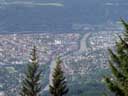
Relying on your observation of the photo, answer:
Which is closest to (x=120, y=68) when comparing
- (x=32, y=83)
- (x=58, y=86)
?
(x=58, y=86)

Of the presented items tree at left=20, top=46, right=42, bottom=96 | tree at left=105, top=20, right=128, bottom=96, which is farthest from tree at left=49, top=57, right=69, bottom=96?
tree at left=105, top=20, right=128, bottom=96

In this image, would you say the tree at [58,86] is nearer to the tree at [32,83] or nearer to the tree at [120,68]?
the tree at [32,83]

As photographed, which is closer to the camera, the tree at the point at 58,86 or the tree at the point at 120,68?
the tree at the point at 120,68

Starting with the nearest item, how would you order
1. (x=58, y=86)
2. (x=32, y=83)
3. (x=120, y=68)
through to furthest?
(x=120, y=68)
(x=58, y=86)
(x=32, y=83)

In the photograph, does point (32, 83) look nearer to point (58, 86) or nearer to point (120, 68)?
point (58, 86)

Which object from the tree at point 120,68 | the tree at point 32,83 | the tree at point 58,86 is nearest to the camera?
the tree at point 120,68

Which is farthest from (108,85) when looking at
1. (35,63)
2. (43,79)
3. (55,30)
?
(55,30)

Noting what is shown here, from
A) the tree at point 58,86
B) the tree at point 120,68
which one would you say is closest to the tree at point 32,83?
the tree at point 58,86

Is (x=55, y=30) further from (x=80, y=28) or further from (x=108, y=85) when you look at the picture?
Result: (x=108, y=85)

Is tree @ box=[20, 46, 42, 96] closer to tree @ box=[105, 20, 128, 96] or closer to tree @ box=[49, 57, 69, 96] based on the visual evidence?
tree @ box=[49, 57, 69, 96]
